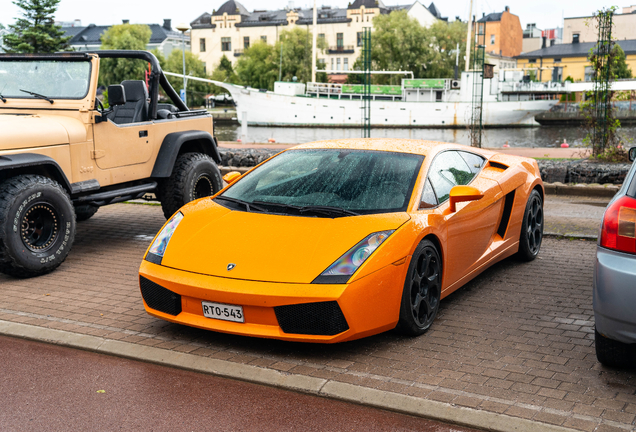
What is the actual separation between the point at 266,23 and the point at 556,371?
111 meters

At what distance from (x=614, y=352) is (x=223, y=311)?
2410 millimetres

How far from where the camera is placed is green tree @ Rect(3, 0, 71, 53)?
57.4 m

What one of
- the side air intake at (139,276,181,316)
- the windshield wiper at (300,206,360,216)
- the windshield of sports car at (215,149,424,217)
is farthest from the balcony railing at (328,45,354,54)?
the side air intake at (139,276,181,316)

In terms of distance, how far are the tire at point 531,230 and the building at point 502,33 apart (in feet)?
371

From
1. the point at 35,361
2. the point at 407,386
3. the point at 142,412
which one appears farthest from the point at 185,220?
the point at 407,386

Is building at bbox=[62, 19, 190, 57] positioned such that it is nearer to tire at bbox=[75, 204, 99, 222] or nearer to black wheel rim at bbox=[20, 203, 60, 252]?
tire at bbox=[75, 204, 99, 222]

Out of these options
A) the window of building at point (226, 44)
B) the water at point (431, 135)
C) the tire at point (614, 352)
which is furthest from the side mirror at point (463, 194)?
the window of building at point (226, 44)

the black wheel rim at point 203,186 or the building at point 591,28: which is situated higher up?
the building at point 591,28

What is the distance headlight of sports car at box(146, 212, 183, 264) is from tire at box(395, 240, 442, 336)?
5.69 feet

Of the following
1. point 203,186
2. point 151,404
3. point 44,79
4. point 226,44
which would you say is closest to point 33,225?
point 44,79

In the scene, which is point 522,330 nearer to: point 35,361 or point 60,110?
point 35,361

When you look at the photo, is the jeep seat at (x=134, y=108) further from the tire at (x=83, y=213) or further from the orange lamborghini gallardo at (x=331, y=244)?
the orange lamborghini gallardo at (x=331, y=244)

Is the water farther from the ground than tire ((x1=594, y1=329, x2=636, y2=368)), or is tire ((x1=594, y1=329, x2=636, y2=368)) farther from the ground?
tire ((x1=594, y1=329, x2=636, y2=368))

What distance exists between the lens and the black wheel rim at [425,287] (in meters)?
4.59
